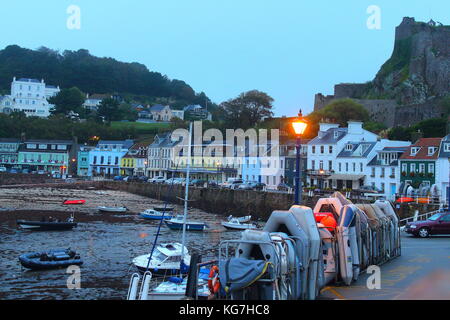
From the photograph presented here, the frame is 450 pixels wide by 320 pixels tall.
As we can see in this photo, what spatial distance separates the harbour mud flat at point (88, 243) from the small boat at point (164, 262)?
0.79 metres

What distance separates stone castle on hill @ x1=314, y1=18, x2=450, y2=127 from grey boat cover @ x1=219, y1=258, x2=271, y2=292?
86187 millimetres

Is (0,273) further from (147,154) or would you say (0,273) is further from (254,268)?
(147,154)

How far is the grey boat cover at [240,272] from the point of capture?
10445mm

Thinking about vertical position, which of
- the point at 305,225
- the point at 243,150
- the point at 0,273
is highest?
the point at 243,150

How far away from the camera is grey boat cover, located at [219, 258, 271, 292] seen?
10.4 meters

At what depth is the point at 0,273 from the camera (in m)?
26.7

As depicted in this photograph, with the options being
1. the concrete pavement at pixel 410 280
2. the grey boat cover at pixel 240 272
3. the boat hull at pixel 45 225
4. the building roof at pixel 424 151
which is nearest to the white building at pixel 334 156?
the building roof at pixel 424 151

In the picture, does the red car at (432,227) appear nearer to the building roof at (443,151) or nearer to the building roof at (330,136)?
the building roof at (443,151)

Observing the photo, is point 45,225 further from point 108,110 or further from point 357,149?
point 108,110

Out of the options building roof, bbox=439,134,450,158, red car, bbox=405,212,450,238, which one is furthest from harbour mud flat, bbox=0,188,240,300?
building roof, bbox=439,134,450,158

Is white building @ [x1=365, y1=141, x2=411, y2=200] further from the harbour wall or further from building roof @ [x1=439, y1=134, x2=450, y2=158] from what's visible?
the harbour wall

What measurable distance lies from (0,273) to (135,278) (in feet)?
55.5

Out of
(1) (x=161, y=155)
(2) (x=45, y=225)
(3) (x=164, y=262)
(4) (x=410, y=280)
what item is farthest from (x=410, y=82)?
(4) (x=410, y=280)
